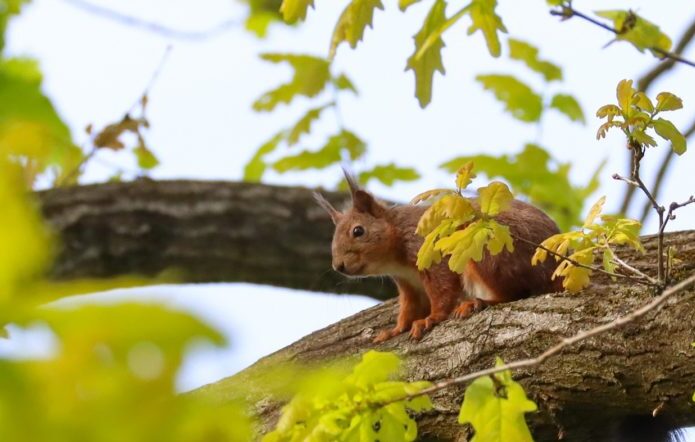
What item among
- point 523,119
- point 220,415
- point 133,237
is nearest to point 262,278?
point 133,237

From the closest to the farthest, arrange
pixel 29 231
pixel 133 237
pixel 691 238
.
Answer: pixel 29 231, pixel 691 238, pixel 133 237

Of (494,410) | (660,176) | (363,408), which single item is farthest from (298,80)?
(494,410)

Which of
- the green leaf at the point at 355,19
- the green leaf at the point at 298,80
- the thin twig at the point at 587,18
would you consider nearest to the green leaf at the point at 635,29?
the thin twig at the point at 587,18

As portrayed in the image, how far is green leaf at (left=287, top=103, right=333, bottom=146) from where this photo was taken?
5.64m

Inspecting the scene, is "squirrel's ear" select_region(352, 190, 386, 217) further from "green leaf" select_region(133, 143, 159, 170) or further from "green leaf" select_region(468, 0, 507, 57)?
"green leaf" select_region(468, 0, 507, 57)

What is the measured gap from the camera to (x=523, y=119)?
19.4ft

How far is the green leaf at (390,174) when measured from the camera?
5930mm

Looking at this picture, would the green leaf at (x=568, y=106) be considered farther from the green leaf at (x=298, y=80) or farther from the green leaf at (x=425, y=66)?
the green leaf at (x=425, y=66)

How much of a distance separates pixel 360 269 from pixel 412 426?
2.48 metres

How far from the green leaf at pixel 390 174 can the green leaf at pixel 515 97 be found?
0.69m

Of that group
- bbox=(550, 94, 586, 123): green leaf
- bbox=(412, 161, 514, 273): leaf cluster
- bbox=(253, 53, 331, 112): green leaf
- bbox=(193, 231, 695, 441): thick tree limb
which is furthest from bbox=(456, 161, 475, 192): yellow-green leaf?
bbox=(550, 94, 586, 123): green leaf

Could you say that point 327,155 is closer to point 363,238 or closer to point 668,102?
point 363,238

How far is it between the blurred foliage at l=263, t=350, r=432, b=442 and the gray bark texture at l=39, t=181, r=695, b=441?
0.58ft

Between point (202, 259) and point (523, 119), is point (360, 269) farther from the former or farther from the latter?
point (523, 119)
